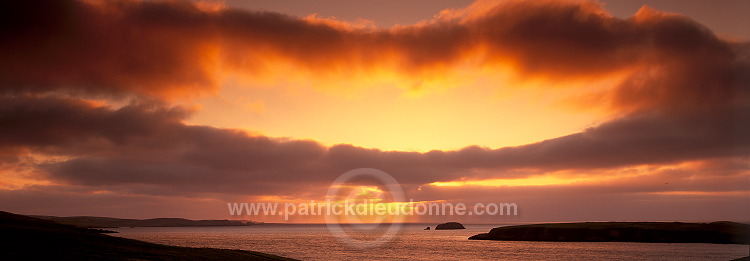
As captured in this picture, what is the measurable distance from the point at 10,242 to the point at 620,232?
170 metres

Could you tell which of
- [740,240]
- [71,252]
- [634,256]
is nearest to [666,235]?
[740,240]

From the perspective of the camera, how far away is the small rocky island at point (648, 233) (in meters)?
138

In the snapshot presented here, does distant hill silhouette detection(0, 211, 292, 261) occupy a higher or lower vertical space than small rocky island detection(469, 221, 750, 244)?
higher

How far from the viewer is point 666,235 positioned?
14450 centimetres

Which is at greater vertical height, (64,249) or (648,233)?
(64,249)

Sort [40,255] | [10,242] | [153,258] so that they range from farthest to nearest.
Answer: [153,258] < [10,242] < [40,255]

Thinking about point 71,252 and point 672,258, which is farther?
point 672,258

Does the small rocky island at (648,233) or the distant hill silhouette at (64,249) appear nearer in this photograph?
the distant hill silhouette at (64,249)

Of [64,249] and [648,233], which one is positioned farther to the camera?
[648,233]

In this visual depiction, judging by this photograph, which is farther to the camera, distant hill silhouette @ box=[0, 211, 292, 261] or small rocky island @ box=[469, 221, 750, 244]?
small rocky island @ box=[469, 221, 750, 244]

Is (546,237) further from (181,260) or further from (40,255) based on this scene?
(40,255)

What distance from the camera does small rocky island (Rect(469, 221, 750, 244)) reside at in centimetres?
13788

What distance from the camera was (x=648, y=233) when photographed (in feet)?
486

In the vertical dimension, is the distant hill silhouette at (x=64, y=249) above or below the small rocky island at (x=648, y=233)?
above
